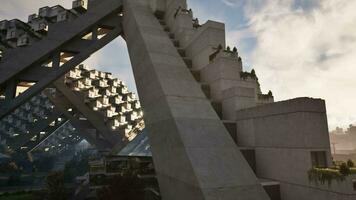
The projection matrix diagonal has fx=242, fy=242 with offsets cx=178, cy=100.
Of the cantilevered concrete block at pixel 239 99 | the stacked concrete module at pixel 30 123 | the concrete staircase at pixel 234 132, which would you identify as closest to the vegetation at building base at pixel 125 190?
the concrete staircase at pixel 234 132

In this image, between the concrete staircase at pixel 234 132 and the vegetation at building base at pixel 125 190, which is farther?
the vegetation at building base at pixel 125 190

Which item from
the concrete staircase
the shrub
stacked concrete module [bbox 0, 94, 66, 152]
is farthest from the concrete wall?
stacked concrete module [bbox 0, 94, 66, 152]

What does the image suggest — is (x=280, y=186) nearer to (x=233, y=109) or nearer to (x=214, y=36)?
(x=233, y=109)

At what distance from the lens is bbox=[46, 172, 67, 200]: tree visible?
10547 mm

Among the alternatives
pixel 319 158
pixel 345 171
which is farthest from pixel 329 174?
pixel 319 158

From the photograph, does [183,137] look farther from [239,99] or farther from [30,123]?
[30,123]

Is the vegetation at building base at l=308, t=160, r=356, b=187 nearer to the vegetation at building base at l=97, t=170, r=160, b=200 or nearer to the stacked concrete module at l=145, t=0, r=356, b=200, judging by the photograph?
the stacked concrete module at l=145, t=0, r=356, b=200

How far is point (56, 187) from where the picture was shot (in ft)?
36.0

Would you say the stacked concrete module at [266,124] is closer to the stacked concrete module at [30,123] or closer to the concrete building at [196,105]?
the concrete building at [196,105]

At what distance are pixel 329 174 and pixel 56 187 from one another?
1079 centimetres

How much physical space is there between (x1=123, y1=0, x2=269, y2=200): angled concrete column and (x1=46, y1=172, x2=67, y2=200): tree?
592 centimetres

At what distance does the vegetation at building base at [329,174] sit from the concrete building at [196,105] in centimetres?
8

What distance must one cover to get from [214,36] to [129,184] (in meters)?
6.35

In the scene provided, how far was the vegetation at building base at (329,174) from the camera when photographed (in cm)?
483
